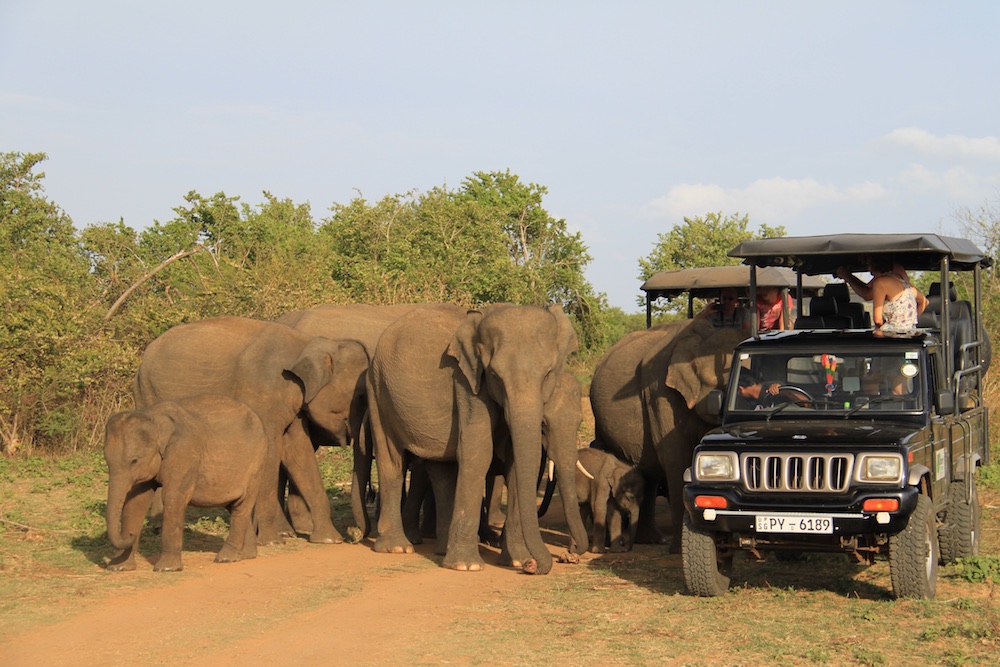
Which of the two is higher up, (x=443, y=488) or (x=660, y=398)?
(x=660, y=398)

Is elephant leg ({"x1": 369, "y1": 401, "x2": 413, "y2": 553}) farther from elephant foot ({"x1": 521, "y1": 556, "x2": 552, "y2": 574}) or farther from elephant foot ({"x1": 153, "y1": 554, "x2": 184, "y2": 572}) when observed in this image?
elephant foot ({"x1": 153, "y1": 554, "x2": 184, "y2": 572})

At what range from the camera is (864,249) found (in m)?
10.1

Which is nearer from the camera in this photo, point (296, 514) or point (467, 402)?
point (467, 402)

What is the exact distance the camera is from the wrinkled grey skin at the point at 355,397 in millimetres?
12703

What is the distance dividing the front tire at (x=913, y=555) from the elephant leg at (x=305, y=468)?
5.73 meters

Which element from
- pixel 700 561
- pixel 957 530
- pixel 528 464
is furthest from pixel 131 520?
pixel 957 530

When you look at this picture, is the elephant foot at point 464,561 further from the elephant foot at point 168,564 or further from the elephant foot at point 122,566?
the elephant foot at point 122,566

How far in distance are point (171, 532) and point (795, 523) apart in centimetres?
492

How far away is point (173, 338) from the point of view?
1337cm

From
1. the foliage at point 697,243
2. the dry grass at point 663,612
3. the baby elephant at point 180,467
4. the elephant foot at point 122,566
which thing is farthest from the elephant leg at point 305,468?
the foliage at point 697,243

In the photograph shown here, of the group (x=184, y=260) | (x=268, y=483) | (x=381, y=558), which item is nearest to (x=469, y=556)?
(x=381, y=558)

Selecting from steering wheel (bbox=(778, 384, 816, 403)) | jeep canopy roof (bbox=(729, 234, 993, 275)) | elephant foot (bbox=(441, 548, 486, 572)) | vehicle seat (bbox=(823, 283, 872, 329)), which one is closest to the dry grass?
elephant foot (bbox=(441, 548, 486, 572))

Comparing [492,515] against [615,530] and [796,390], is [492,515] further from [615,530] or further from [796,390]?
[796,390]

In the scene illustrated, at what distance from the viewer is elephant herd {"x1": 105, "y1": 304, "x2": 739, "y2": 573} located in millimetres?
10211
